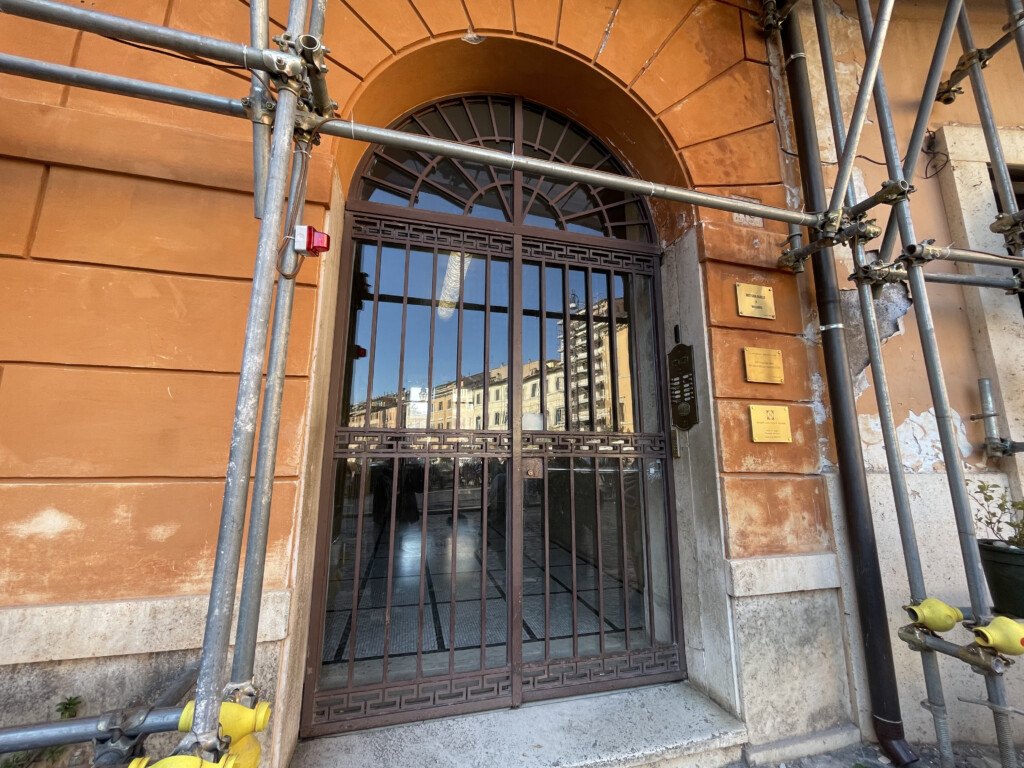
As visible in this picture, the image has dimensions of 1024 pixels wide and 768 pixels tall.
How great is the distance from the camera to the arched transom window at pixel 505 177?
3.17 m

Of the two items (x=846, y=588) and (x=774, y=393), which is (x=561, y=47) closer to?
(x=774, y=393)

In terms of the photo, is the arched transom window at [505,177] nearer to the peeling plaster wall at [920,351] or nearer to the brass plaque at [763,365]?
the brass plaque at [763,365]

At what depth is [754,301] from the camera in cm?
318

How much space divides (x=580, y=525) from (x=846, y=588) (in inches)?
70.9

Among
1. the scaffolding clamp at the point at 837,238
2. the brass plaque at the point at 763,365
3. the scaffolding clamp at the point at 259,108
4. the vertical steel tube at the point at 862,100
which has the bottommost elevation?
the brass plaque at the point at 763,365

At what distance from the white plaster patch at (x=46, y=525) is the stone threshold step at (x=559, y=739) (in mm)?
1586

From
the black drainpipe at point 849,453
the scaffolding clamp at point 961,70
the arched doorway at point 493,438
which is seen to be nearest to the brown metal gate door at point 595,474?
the arched doorway at point 493,438

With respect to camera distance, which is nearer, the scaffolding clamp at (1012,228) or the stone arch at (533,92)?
the stone arch at (533,92)

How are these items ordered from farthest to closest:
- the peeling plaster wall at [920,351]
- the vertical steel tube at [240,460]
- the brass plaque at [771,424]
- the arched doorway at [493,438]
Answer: the brass plaque at [771,424]
the peeling plaster wall at [920,351]
the arched doorway at [493,438]
the vertical steel tube at [240,460]

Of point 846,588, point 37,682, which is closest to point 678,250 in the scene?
point 846,588

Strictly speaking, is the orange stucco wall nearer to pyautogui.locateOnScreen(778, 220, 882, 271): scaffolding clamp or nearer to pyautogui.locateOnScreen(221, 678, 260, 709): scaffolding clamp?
pyautogui.locateOnScreen(221, 678, 260, 709): scaffolding clamp

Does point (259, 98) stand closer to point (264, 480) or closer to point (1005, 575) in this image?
point (264, 480)

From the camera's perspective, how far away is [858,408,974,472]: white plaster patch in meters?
3.08

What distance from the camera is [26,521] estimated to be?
1.88 meters
